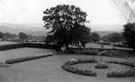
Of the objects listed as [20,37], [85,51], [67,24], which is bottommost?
[85,51]

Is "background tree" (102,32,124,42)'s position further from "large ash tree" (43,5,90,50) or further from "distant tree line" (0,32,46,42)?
"large ash tree" (43,5,90,50)

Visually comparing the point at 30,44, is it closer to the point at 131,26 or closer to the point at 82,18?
the point at 82,18

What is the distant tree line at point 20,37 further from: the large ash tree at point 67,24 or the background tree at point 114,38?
the background tree at point 114,38

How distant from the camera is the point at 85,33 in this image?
24094mm

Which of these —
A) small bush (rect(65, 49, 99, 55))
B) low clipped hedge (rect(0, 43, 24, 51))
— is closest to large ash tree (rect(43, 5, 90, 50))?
small bush (rect(65, 49, 99, 55))

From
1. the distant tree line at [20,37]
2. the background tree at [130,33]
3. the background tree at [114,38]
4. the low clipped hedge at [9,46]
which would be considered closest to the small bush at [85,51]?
the background tree at [130,33]

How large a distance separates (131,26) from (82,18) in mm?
6269


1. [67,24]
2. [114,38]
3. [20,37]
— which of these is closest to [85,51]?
[67,24]

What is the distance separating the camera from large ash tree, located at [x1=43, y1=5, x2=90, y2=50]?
2358 centimetres

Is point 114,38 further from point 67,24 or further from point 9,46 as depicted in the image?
point 9,46

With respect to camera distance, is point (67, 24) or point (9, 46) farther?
point (9, 46)

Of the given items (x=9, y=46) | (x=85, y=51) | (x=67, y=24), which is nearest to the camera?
(x=85, y=51)

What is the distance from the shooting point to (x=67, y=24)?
23.8m

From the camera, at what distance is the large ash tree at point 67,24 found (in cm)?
2358
